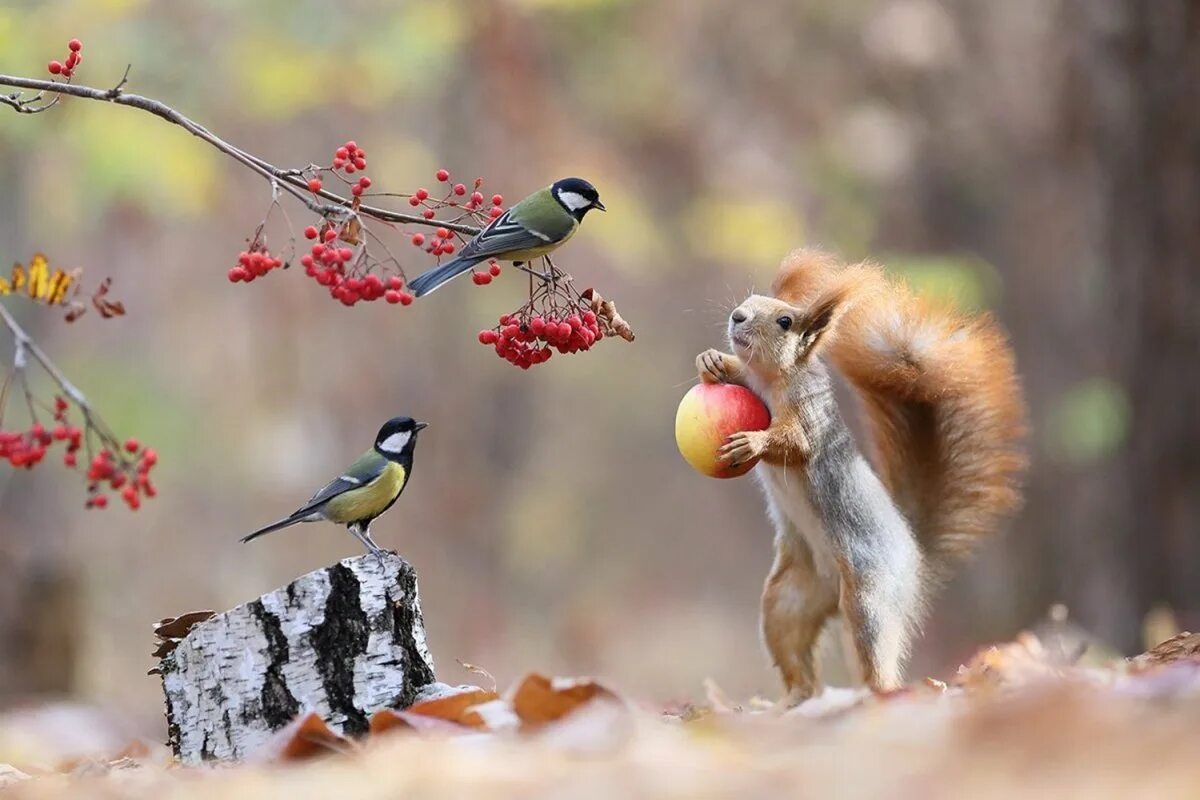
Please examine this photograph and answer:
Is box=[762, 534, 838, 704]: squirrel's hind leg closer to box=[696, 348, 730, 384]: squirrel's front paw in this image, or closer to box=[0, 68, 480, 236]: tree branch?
box=[696, 348, 730, 384]: squirrel's front paw

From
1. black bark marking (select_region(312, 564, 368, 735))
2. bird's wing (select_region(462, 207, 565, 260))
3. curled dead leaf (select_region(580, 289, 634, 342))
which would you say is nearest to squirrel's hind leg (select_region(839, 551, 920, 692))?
curled dead leaf (select_region(580, 289, 634, 342))

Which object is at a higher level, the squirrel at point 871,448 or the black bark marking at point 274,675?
the squirrel at point 871,448

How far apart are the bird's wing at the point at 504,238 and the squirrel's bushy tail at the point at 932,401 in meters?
0.90

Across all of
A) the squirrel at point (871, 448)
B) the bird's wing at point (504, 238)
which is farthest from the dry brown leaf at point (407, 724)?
the squirrel at point (871, 448)

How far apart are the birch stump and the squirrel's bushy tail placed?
145 centimetres

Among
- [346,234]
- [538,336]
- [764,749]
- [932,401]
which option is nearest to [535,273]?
[538,336]

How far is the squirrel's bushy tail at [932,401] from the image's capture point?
376 centimetres

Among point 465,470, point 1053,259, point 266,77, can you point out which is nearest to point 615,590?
point 465,470

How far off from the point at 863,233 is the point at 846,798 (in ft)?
31.4

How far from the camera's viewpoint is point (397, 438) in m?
3.19

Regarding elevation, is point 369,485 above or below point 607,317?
below

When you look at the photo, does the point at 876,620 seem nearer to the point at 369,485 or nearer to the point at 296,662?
the point at 369,485

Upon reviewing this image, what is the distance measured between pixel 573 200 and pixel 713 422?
633mm

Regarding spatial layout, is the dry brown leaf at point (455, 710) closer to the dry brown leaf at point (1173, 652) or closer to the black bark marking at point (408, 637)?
the black bark marking at point (408, 637)
